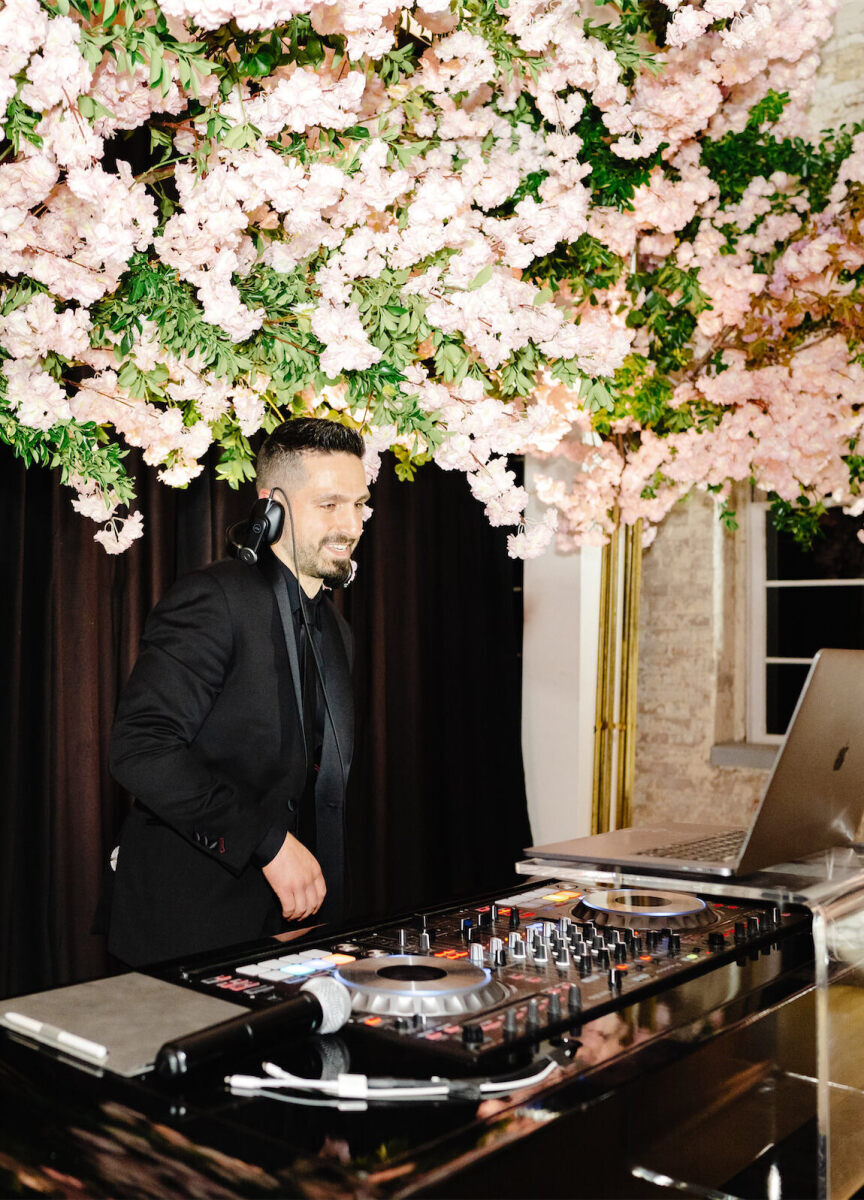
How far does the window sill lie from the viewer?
4906 millimetres

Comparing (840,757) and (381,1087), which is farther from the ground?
(840,757)

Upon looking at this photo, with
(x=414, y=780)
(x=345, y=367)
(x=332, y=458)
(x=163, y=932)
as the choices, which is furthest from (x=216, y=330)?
(x=414, y=780)

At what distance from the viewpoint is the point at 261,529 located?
2.21m

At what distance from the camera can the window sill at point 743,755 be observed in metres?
4.91

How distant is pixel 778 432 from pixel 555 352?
6.79ft

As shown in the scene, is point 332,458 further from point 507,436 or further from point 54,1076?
point 54,1076

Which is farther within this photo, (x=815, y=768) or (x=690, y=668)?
(x=690, y=668)

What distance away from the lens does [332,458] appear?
2.29 meters

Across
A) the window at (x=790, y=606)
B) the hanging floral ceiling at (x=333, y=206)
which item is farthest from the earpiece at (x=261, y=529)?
the window at (x=790, y=606)

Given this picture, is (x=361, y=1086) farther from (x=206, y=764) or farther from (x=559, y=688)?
(x=559, y=688)

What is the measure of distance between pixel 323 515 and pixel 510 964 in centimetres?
121

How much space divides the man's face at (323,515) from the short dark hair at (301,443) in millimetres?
19

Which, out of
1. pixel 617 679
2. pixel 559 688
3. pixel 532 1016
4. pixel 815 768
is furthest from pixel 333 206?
pixel 559 688

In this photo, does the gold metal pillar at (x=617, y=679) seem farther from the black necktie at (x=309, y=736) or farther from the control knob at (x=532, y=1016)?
the control knob at (x=532, y=1016)
